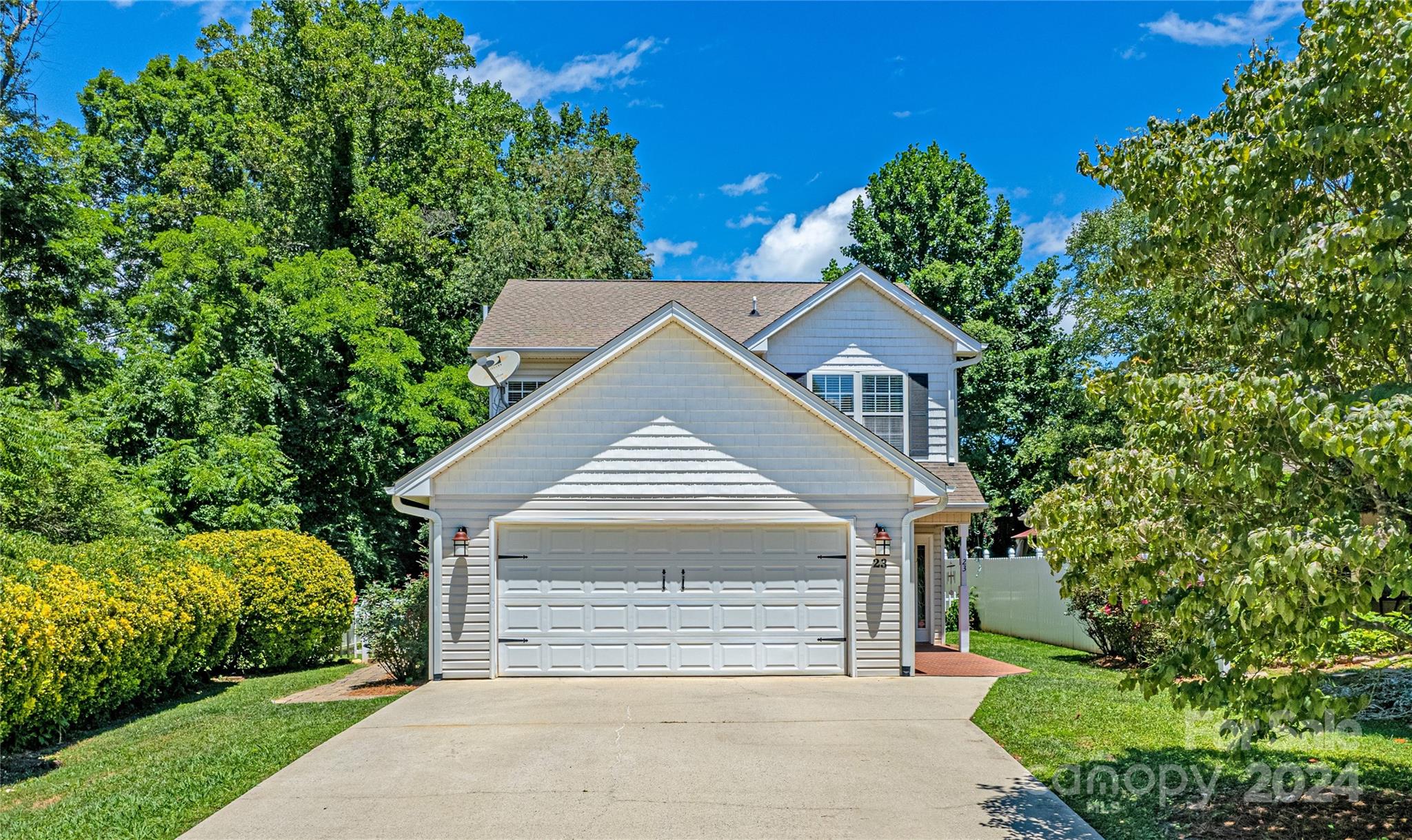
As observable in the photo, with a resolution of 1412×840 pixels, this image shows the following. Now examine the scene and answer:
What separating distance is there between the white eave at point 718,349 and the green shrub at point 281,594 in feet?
13.0

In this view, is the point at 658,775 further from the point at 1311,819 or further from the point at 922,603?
the point at 922,603

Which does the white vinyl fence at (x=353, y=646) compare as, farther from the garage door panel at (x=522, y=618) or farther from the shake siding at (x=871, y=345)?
the shake siding at (x=871, y=345)

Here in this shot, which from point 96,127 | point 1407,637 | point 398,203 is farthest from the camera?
point 96,127

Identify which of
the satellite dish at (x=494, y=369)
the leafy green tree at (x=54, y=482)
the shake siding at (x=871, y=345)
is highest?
the shake siding at (x=871, y=345)

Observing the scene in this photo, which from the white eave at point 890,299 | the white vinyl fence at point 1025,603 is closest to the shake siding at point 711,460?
the white eave at point 890,299

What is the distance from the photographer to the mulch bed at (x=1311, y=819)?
18.5ft

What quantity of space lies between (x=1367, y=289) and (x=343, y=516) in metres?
23.0

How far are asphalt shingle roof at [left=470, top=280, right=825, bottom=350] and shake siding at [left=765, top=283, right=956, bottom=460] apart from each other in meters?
0.96

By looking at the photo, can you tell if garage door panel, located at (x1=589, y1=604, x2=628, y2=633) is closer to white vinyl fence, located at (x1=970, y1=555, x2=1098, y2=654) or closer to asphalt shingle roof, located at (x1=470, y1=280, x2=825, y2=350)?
asphalt shingle roof, located at (x1=470, y1=280, x2=825, y2=350)

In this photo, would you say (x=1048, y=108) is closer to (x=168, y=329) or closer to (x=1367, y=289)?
(x=1367, y=289)

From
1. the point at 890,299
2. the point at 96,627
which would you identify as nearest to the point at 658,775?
the point at 96,627

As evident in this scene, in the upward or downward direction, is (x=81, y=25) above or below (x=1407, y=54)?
above

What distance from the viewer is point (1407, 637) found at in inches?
218

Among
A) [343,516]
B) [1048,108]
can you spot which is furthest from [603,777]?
[343,516]
